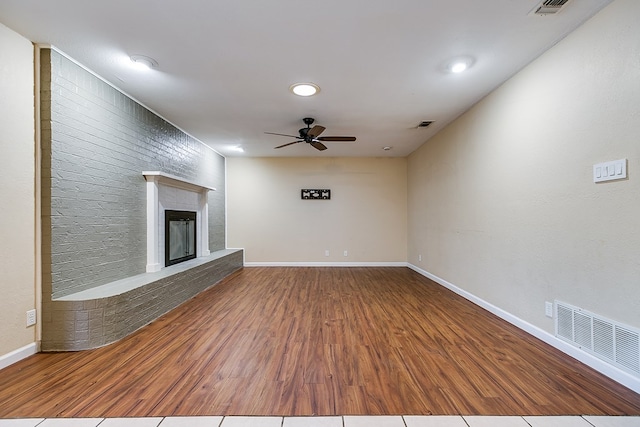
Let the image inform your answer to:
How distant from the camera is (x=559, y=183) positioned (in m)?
2.27

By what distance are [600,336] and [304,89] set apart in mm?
3312

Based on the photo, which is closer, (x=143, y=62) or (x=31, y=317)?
(x=31, y=317)

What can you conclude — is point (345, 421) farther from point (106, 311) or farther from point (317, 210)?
point (317, 210)

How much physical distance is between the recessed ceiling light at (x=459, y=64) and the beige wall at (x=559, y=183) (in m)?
0.58

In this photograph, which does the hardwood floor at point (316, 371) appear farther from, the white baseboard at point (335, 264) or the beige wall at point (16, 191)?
the white baseboard at point (335, 264)

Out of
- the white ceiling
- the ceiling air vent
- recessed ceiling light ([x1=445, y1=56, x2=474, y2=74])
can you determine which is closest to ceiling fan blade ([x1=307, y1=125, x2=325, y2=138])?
the white ceiling

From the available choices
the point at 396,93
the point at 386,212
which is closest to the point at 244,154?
the point at 386,212

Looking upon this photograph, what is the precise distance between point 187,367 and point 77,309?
114 cm

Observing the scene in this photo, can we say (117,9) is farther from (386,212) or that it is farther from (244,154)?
(386,212)

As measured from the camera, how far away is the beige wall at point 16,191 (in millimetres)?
2051

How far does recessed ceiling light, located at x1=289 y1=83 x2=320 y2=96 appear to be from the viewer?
2939 mm

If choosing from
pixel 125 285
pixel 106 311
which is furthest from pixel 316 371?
pixel 125 285

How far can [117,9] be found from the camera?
1889 millimetres

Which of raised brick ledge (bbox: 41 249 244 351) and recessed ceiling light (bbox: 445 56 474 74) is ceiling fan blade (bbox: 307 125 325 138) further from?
raised brick ledge (bbox: 41 249 244 351)
